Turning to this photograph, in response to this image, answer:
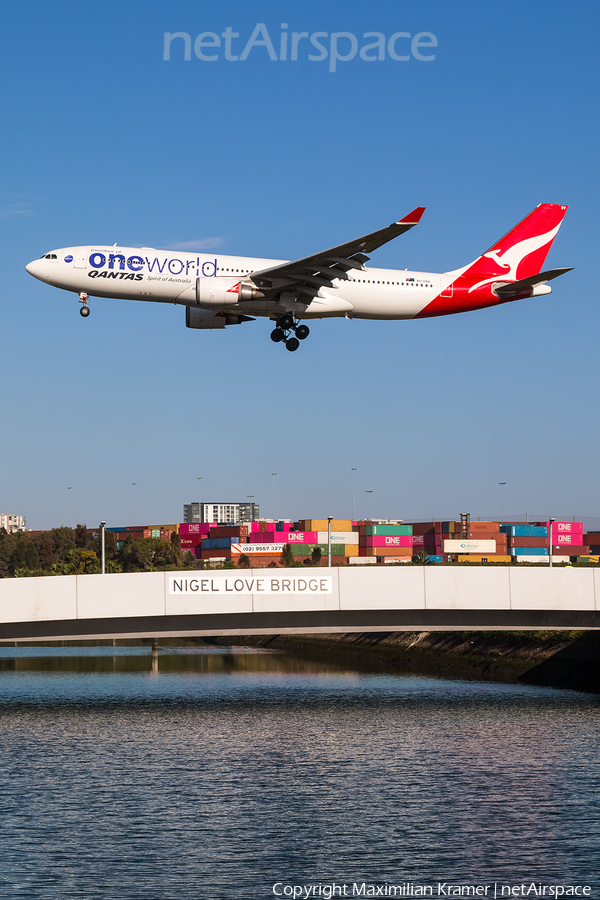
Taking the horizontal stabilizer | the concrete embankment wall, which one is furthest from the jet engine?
the concrete embankment wall

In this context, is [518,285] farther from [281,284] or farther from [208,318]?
[208,318]

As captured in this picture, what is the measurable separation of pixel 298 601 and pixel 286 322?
22552mm

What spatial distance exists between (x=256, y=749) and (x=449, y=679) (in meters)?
39.2

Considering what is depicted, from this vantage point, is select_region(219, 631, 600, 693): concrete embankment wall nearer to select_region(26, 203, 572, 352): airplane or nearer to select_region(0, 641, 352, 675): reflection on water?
select_region(0, 641, 352, 675): reflection on water

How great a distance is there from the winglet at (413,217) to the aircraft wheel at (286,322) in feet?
39.0

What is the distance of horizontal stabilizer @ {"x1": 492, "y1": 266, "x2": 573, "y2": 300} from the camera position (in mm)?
61500

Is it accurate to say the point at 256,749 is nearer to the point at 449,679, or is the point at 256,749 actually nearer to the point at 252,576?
the point at 252,576

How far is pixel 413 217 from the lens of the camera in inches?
2080

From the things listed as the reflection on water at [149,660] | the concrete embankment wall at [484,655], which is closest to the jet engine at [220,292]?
the concrete embankment wall at [484,655]

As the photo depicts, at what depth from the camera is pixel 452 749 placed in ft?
185

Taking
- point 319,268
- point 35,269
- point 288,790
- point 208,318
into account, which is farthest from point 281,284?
point 288,790

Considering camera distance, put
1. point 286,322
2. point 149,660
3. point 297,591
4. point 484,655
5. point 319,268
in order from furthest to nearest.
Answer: point 149,660
point 484,655
point 297,591
point 286,322
point 319,268

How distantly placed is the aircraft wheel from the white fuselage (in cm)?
55

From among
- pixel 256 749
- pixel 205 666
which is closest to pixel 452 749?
pixel 256 749
